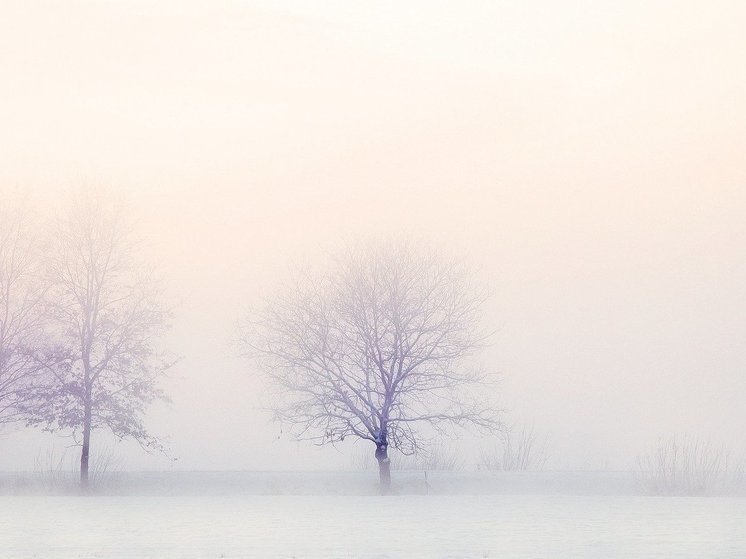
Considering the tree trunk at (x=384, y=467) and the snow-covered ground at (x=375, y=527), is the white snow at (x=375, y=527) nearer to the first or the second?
the snow-covered ground at (x=375, y=527)

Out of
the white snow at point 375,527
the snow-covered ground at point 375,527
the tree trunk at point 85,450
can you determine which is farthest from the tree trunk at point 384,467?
the tree trunk at point 85,450

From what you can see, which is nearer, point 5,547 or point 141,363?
point 5,547

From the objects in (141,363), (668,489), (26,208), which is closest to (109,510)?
(141,363)

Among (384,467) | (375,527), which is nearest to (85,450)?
(384,467)

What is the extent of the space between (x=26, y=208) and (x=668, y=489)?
26164 mm

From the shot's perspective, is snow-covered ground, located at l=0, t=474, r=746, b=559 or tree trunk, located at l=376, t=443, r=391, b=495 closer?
snow-covered ground, located at l=0, t=474, r=746, b=559

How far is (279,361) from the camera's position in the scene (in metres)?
38.1

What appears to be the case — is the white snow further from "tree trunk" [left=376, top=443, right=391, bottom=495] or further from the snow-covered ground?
"tree trunk" [left=376, top=443, right=391, bottom=495]

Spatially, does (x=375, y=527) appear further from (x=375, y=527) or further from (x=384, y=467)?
(x=384, y=467)

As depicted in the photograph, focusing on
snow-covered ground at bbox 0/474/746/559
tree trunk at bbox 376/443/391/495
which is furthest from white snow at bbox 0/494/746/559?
tree trunk at bbox 376/443/391/495

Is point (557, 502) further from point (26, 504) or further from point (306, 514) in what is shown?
point (26, 504)

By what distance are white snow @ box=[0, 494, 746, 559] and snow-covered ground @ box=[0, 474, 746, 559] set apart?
3 cm

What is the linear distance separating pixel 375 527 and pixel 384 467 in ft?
50.4

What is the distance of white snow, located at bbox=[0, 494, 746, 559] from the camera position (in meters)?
17.5
